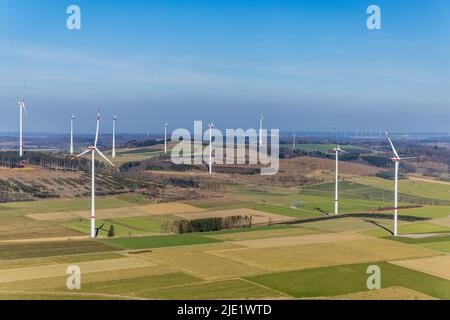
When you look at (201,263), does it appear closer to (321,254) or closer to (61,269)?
(61,269)

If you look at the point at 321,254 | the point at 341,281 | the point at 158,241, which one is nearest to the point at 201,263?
the point at 321,254

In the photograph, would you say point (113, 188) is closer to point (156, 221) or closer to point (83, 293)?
point (156, 221)

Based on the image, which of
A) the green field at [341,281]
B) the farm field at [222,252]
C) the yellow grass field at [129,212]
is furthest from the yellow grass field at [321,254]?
the yellow grass field at [129,212]

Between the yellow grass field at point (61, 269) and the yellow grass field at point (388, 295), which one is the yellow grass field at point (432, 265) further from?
the yellow grass field at point (61, 269)

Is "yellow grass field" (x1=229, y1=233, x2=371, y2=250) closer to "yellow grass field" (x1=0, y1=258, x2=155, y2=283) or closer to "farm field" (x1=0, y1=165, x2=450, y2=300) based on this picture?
"farm field" (x1=0, y1=165, x2=450, y2=300)

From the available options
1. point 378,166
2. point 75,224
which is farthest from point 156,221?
point 378,166

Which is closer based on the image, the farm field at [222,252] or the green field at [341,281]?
the green field at [341,281]

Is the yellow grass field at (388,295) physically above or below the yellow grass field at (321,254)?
above

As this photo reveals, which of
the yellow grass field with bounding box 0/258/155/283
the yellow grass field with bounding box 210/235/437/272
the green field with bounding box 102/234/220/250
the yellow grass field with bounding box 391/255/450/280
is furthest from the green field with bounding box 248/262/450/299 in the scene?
the green field with bounding box 102/234/220/250
